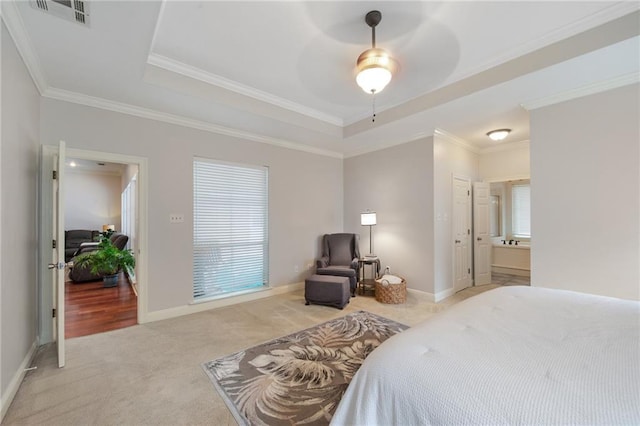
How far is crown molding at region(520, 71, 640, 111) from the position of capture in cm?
264

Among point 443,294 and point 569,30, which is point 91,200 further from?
point 569,30

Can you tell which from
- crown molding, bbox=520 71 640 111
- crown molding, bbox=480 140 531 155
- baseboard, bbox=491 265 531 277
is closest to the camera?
crown molding, bbox=520 71 640 111

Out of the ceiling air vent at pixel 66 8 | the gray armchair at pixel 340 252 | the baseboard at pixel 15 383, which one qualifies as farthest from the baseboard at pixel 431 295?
the ceiling air vent at pixel 66 8

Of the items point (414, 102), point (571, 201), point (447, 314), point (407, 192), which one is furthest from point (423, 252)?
point (447, 314)

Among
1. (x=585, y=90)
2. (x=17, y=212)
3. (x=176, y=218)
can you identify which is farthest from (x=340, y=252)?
(x=17, y=212)

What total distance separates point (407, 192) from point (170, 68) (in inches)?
146

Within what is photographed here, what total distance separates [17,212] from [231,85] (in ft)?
7.59

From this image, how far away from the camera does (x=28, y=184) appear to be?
2492 millimetres

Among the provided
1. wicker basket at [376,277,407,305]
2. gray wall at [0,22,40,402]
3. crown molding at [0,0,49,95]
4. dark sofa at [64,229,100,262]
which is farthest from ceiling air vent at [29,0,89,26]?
dark sofa at [64,229,100,262]

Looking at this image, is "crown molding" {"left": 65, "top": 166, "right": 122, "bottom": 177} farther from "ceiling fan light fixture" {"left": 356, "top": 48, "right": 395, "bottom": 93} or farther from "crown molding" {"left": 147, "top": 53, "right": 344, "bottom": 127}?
"ceiling fan light fixture" {"left": 356, "top": 48, "right": 395, "bottom": 93}

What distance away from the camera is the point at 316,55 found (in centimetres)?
275

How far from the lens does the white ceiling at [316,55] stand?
2.11m

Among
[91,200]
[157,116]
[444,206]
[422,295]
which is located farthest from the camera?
[91,200]

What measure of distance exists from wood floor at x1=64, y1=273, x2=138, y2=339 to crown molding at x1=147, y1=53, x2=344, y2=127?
10.0ft
